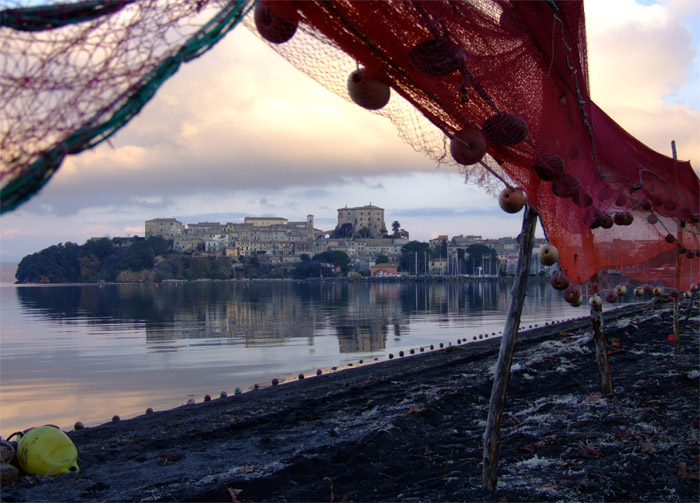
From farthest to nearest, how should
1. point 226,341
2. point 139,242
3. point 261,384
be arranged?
1. point 139,242
2. point 226,341
3. point 261,384

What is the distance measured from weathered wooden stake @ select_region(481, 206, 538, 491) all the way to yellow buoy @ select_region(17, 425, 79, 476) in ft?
14.4

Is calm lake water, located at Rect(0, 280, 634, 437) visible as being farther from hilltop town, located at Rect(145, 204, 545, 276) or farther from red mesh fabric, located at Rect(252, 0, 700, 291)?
hilltop town, located at Rect(145, 204, 545, 276)

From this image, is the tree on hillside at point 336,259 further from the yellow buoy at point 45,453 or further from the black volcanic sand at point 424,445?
the yellow buoy at point 45,453

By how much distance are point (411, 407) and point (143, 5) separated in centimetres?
676

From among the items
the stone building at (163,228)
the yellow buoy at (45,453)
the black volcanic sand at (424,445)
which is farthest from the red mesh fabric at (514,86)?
the stone building at (163,228)

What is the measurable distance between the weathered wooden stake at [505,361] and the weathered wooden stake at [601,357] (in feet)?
10.6

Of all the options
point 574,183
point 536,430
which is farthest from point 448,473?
point 574,183

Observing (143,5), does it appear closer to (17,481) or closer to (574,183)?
(574,183)

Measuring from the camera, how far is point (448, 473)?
5180 mm

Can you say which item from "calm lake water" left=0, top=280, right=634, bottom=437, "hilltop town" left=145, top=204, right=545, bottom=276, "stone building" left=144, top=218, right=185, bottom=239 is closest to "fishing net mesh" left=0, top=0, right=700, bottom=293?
"calm lake water" left=0, top=280, right=634, bottom=437

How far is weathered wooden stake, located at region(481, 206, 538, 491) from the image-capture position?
444 centimetres

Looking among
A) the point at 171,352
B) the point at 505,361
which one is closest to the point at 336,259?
the point at 171,352

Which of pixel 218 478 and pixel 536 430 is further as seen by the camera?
pixel 536 430

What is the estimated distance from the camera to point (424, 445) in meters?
6.41
